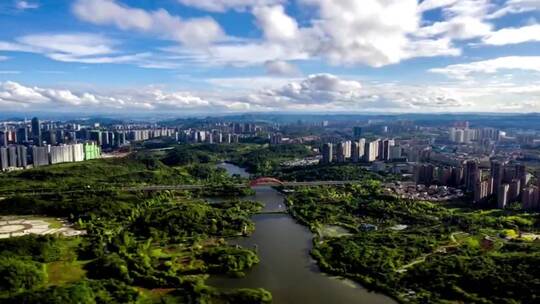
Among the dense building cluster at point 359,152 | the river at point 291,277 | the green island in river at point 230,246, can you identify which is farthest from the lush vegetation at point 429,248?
the dense building cluster at point 359,152

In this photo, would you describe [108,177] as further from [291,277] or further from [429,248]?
[429,248]

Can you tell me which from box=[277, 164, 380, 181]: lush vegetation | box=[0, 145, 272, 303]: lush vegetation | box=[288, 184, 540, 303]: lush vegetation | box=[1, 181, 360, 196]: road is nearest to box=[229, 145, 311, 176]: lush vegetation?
box=[277, 164, 380, 181]: lush vegetation

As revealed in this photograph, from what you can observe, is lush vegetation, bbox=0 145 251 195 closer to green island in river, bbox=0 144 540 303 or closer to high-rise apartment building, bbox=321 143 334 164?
green island in river, bbox=0 144 540 303

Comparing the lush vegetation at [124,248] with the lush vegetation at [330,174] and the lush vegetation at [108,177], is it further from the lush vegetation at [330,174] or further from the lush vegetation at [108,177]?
the lush vegetation at [330,174]

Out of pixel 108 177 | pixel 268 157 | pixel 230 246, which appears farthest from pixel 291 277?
pixel 268 157

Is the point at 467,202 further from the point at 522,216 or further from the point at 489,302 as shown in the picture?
the point at 489,302

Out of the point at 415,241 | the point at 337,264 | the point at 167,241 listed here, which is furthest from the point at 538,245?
the point at 167,241
